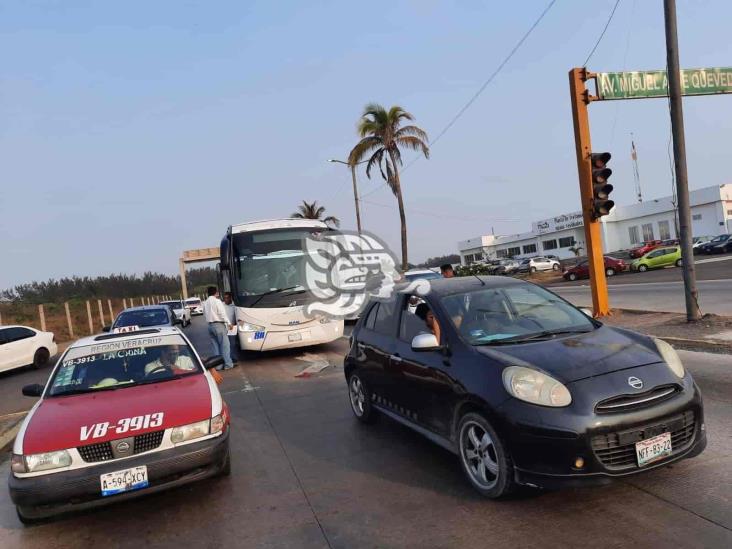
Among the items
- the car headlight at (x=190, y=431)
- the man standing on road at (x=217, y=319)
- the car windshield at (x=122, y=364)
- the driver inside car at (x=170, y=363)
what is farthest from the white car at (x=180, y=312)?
the car headlight at (x=190, y=431)

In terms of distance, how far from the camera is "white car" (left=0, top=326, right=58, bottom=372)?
15.4 meters

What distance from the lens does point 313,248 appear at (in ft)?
42.5

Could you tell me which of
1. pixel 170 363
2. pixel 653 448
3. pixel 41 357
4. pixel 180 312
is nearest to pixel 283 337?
pixel 170 363

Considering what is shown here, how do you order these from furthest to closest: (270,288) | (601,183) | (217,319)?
(270,288)
(601,183)
(217,319)

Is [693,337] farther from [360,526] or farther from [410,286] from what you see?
[360,526]

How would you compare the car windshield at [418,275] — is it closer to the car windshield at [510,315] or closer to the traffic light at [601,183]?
the traffic light at [601,183]

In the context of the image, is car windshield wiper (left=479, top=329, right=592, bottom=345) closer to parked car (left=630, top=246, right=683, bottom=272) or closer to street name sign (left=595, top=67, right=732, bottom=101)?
street name sign (left=595, top=67, right=732, bottom=101)

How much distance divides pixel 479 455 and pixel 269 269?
8997mm

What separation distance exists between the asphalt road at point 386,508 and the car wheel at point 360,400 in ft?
0.64

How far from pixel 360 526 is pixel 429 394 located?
121 centimetres

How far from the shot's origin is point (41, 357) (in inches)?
663

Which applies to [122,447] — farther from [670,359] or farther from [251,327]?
[251,327]

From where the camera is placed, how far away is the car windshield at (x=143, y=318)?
48.4ft

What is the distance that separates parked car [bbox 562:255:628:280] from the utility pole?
26895mm
